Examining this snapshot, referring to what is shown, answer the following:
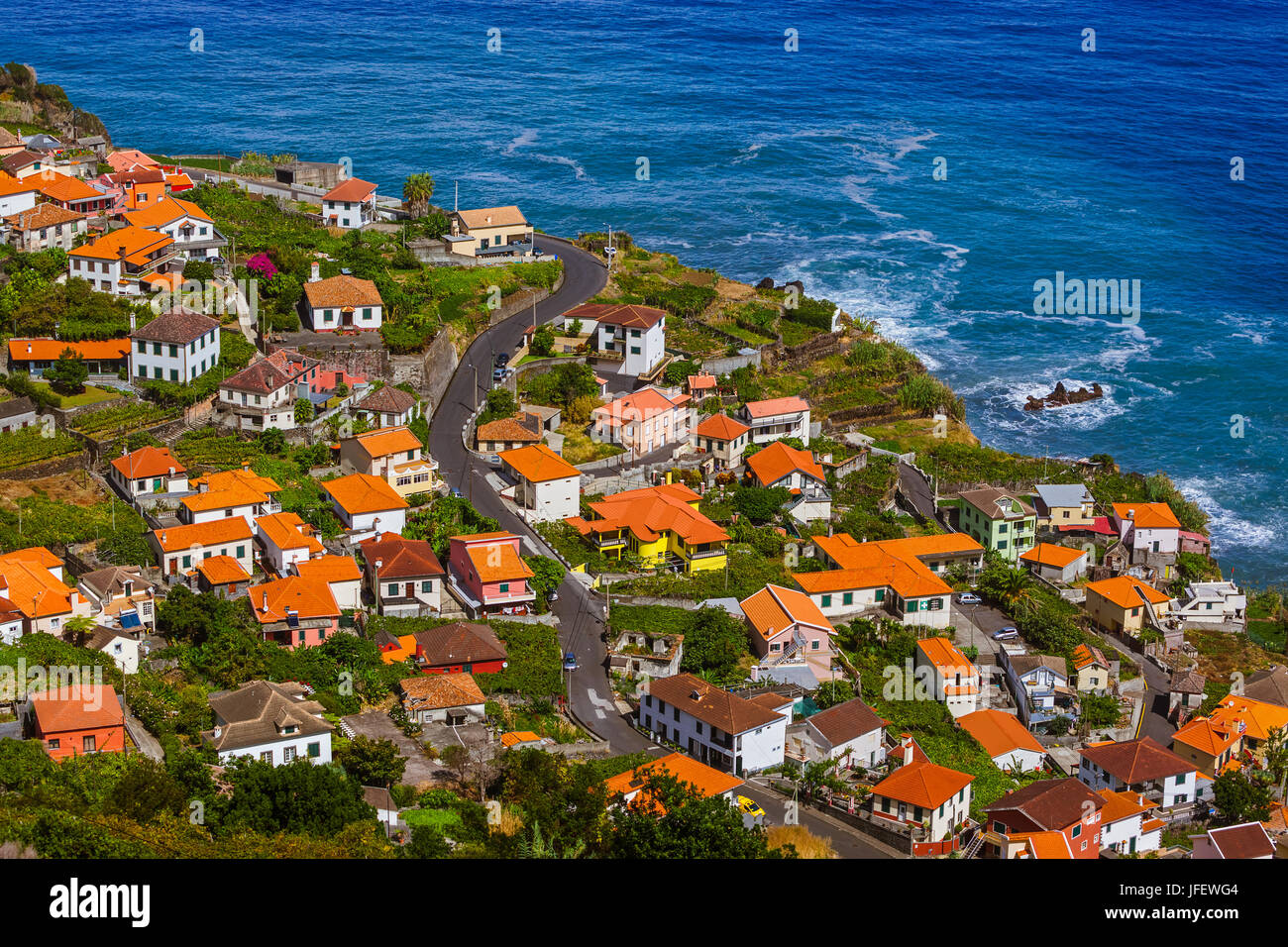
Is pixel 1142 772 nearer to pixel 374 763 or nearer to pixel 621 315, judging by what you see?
pixel 374 763

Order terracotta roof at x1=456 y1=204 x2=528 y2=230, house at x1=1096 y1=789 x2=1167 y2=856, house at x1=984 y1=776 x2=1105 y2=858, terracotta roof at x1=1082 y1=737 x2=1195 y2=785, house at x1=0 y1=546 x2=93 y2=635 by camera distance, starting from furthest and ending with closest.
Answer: terracotta roof at x1=456 y1=204 x2=528 y2=230 < terracotta roof at x1=1082 y1=737 x2=1195 y2=785 < house at x1=0 y1=546 x2=93 y2=635 < house at x1=1096 y1=789 x2=1167 y2=856 < house at x1=984 y1=776 x2=1105 y2=858

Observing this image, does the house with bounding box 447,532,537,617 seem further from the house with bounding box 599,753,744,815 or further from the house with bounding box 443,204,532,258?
the house with bounding box 443,204,532,258

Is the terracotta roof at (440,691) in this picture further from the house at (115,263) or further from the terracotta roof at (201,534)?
the house at (115,263)

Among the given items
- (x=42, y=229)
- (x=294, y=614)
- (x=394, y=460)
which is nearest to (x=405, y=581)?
(x=294, y=614)

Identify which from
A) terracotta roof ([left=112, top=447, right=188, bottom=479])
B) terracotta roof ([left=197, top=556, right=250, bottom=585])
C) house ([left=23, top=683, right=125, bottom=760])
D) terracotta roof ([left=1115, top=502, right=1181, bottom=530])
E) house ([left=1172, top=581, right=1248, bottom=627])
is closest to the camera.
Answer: house ([left=23, top=683, right=125, bottom=760])

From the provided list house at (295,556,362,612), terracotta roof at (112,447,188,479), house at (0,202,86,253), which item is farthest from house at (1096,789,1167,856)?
house at (0,202,86,253)

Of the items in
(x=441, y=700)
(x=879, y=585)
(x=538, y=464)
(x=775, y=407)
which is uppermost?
(x=775, y=407)

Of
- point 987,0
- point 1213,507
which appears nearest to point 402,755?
point 1213,507
